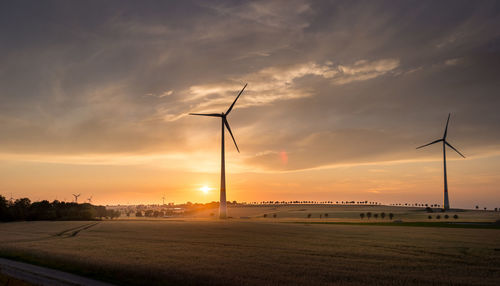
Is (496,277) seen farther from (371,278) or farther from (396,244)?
(396,244)

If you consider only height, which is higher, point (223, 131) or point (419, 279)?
point (223, 131)

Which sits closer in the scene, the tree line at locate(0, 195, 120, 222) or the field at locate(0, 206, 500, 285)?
the field at locate(0, 206, 500, 285)

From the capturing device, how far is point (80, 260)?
37031 millimetres

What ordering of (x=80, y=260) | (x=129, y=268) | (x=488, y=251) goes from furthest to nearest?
(x=488, y=251) → (x=80, y=260) → (x=129, y=268)

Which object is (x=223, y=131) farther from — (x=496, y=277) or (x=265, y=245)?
(x=496, y=277)

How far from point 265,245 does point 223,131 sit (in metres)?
73.5

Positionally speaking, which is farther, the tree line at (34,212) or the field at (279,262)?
the tree line at (34,212)

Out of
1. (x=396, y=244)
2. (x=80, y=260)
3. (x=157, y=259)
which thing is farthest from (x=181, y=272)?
(x=396, y=244)

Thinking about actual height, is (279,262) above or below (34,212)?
below

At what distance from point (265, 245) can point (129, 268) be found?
2057cm

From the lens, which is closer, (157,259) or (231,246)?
(157,259)

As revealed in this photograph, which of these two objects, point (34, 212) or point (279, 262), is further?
point (34, 212)

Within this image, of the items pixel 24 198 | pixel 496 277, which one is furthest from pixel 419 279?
pixel 24 198

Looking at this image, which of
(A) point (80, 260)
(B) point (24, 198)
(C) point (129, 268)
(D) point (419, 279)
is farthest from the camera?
(B) point (24, 198)
